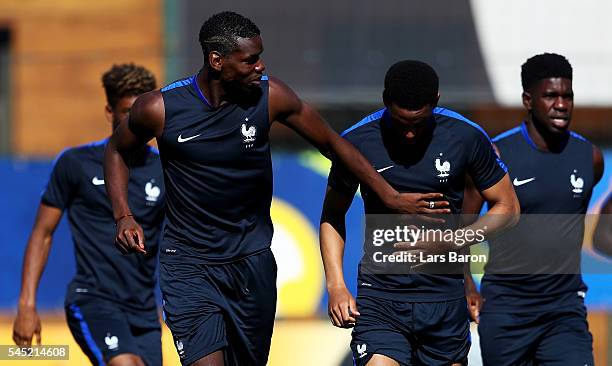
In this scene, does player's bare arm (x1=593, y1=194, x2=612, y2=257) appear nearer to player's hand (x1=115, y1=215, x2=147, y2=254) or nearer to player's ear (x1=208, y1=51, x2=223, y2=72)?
player's ear (x1=208, y1=51, x2=223, y2=72)

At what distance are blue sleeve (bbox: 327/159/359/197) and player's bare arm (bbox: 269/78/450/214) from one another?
0.21ft

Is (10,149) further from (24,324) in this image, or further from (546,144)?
(546,144)

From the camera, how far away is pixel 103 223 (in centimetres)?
712

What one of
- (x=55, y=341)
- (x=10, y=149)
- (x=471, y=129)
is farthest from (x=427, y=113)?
(x=10, y=149)

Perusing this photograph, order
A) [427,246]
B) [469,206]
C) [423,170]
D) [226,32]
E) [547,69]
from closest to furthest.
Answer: [226,32], [427,246], [423,170], [469,206], [547,69]

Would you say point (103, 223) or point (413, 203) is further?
point (103, 223)

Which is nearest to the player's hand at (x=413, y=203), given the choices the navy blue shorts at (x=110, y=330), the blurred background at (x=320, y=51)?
the navy blue shorts at (x=110, y=330)

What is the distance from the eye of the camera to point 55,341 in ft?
28.1

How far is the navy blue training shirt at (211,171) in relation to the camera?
573 centimetres

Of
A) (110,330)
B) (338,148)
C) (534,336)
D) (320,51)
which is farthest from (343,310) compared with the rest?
(320,51)

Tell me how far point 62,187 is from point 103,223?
1.17 feet

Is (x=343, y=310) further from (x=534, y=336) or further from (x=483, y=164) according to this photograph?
(x=534, y=336)

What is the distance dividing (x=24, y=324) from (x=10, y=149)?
9.39 m

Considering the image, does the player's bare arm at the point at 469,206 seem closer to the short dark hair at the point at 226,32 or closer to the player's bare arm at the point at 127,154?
the short dark hair at the point at 226,32
